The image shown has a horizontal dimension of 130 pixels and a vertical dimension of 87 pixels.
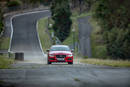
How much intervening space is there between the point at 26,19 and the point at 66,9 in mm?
21449

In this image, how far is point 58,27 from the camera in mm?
72500

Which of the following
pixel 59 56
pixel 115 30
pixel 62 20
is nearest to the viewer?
pixel 59 56

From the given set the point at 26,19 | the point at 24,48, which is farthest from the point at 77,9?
the point at 24,48

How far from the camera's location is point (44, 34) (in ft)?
246

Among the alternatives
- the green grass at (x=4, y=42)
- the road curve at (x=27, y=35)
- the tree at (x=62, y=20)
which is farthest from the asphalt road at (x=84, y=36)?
the green grass at (x=4, y=42)

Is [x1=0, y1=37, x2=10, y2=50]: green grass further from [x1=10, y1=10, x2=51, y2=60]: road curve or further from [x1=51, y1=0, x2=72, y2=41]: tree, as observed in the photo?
[x1=51, y1=0, x2=72, y2=41]: tree

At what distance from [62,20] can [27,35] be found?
7.64 meters

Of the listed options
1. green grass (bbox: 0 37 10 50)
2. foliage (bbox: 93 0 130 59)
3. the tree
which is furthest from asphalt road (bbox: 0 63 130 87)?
the tree

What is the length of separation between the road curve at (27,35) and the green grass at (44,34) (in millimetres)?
897

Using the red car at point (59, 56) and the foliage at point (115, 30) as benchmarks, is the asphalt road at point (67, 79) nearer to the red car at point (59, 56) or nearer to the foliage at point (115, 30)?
the red car at point (59, 56)

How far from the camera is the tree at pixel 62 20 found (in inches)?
2837

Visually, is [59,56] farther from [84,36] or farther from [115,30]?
[84,36]

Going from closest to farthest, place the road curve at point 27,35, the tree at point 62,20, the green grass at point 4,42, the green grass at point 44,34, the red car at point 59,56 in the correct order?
the red car at point 59,56 → the road curve at point 27,35 → the green grass at point 4,42 → the green grass at point 44,34 → the tree at point 62,20

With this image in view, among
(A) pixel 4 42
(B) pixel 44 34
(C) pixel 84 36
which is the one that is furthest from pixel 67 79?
(B) pixel 44 34
